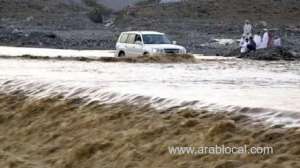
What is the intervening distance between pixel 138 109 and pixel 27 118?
2.82 metres

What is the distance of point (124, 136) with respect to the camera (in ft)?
34.2

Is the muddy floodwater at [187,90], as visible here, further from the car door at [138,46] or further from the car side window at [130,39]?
the car side window at [130,39]

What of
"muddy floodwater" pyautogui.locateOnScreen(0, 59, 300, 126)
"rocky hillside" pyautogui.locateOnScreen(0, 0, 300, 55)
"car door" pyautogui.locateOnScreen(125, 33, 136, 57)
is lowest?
"rocky hillside" pyautogui.locateOnScreen(0, 0, 300, 55)

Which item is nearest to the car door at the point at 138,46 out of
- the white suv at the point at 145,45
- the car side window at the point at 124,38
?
the white suv at the point at 145,45

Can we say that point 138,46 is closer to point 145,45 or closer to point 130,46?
point 145,45

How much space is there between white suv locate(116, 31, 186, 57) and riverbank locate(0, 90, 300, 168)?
1720cm

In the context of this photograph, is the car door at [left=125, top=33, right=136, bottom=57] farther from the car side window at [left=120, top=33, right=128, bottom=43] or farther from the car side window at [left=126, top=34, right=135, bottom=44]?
the car side window at [left=120, top=33, right=128, bottom=43]

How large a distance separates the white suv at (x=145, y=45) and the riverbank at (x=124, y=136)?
56.4 ft

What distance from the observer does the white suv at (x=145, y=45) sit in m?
31.0

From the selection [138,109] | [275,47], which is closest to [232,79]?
[138,109]

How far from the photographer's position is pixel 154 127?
10320 millimetres

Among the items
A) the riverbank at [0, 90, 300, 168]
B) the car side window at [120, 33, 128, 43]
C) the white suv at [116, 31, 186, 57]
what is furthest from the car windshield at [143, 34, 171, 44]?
the riverbank at [0, 90, 300, 168]

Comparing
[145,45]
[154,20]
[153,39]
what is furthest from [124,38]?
[154,20]

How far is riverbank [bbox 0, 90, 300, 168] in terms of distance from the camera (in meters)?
8.52
